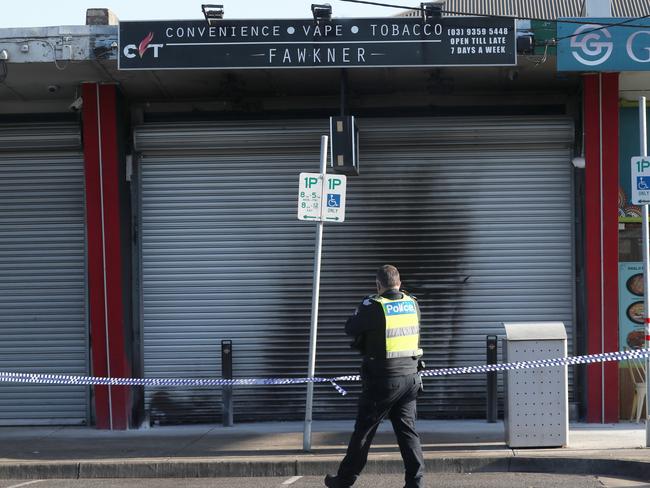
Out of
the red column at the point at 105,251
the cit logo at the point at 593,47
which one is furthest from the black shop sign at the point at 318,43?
the red column at the point at 105,251

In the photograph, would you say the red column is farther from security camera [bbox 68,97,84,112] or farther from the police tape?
the police tape

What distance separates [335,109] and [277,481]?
563 cm

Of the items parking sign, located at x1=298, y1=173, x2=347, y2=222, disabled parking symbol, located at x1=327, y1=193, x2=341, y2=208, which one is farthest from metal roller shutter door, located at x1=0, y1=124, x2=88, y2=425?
disabled parking symbol, located at x1=327, y1=193, x2=341, y2=208

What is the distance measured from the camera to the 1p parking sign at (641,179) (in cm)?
1008

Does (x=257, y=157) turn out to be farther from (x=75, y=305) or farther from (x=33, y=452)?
(x=33, y=452)

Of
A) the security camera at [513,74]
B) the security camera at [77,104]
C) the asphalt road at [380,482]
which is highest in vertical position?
the security camera at [513,74]

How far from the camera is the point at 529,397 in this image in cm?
1018

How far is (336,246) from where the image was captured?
13.1m

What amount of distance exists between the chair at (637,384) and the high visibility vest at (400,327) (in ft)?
16.7

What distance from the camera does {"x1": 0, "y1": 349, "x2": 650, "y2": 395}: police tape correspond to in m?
10.1

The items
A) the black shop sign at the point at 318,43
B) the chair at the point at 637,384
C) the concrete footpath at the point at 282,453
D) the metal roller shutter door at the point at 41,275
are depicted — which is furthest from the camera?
the metal roller shutter door at the point at 41,275

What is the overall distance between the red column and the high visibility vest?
538 cm

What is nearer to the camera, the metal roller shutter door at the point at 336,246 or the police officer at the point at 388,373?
the police officer at the point at 388,373

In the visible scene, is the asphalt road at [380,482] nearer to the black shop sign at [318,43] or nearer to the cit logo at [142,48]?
the black shop sign at [318,43]
